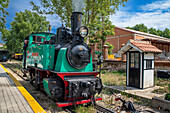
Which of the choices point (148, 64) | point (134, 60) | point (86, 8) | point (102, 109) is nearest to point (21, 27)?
point (86, 8)

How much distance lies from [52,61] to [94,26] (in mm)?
10168

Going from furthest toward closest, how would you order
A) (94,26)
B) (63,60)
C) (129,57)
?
(94,26), (129,57), (63,60)

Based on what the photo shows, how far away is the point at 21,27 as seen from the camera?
31328 mm

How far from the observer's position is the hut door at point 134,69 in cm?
796

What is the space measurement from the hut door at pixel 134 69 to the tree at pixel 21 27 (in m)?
26.2

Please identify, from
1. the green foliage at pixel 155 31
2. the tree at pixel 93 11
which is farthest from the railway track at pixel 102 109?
the green foliage at pixel 155 31

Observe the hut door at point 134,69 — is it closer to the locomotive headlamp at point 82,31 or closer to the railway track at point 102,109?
the railway track at point 102,109

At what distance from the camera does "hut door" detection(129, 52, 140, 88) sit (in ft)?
26.1

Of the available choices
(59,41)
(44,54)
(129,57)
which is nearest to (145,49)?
(129,57)

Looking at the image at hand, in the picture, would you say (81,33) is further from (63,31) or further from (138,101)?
(138,101)

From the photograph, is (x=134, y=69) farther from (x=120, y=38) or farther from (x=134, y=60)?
(x=120, y=38)

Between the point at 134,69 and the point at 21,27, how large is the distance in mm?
29046

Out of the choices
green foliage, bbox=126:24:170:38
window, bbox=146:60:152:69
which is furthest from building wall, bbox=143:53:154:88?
Answer: green foliage, bbox=126:24:170:38

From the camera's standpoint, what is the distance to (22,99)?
5.30m
